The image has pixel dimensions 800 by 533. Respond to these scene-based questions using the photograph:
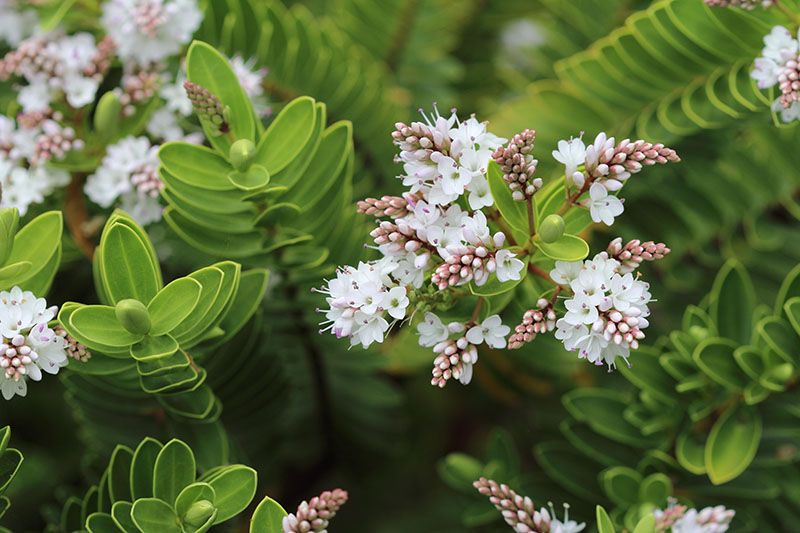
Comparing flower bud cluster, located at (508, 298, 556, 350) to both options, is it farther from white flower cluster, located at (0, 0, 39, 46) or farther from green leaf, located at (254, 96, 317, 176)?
white flower cluster, located at (0, 0, 39, 46)

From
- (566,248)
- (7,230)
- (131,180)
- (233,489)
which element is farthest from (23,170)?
(566,248)

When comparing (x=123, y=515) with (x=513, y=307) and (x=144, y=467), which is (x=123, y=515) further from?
(x=513, y=307)

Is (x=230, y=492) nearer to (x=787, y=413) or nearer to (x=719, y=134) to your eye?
(x=787, y=413)

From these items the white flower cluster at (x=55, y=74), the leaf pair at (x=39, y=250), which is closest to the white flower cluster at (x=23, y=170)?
the white flower cluster at (x=55, y=74)

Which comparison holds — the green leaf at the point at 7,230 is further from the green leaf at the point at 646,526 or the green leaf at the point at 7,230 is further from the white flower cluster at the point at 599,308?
the green leaf at the point at 646,526

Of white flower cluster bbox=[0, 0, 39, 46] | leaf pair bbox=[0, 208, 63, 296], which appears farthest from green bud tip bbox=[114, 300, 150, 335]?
white flower cluster bbox=[0, 0, 39, 46]
